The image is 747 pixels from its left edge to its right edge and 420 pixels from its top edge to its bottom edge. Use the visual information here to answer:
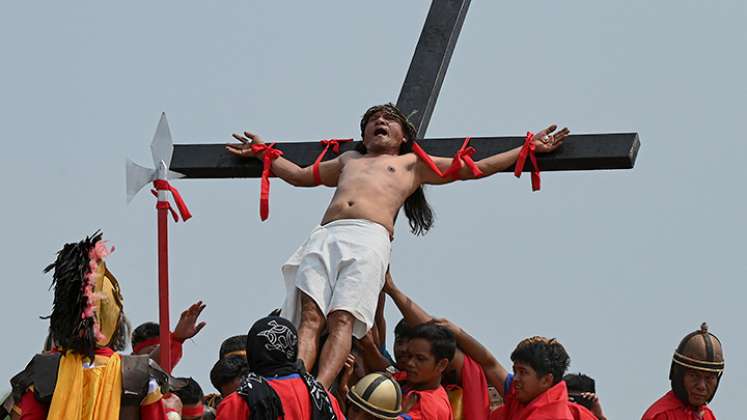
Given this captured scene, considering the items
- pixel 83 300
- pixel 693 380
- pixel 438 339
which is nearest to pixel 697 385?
pixel 693 380

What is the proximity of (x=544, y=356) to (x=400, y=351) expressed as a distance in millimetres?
826

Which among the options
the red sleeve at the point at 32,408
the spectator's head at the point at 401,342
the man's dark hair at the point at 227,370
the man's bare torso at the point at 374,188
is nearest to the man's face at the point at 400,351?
the spectator's head at the point at 401,342

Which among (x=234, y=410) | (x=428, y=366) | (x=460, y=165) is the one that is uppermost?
(x=460, y=165)

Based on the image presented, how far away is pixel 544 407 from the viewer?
9367mm

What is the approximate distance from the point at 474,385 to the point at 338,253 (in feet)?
3.59

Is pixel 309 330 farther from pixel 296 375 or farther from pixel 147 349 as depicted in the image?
pixel 296 375

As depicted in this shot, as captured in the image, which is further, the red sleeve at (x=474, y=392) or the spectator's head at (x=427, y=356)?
the red sleeve at (x=474, y=392)

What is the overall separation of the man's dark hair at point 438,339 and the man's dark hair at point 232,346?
1103mm

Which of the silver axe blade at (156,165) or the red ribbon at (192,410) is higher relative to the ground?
the silver axe blade at (156,165)

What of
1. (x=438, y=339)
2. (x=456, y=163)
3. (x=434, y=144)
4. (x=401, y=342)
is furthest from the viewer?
(x=434, y=144)

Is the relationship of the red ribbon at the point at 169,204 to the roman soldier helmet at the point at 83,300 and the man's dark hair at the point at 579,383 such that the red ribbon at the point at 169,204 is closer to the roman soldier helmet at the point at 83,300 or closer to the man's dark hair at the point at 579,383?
the roman soldier helmet at the point at 83,300

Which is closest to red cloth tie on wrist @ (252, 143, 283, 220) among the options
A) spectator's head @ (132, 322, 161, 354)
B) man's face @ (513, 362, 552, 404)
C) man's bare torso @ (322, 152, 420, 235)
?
man's bare torso @ (322, 152, 420, 235)

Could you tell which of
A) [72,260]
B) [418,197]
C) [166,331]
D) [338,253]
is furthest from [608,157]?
[72,260]

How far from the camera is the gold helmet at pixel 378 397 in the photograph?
852cm
